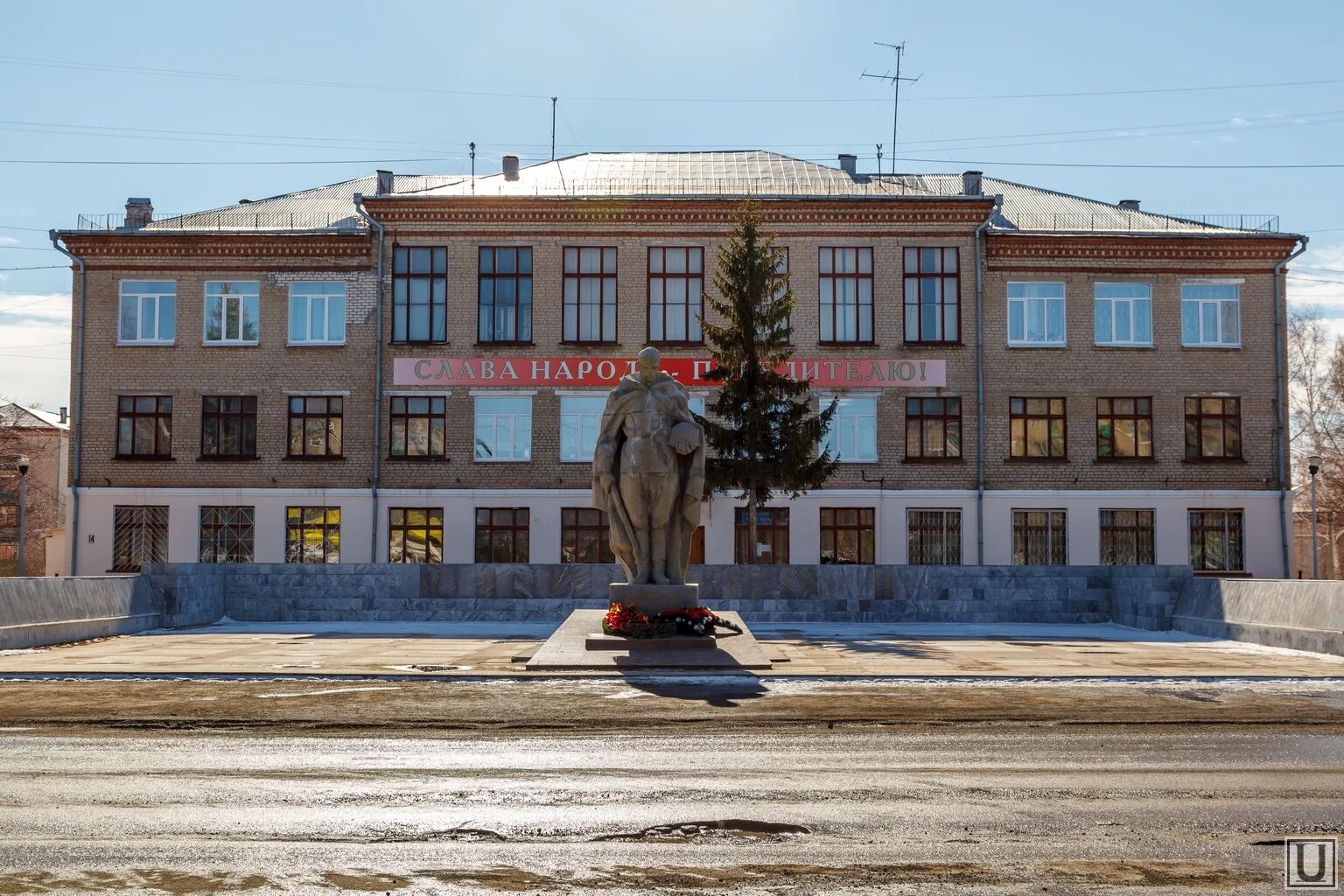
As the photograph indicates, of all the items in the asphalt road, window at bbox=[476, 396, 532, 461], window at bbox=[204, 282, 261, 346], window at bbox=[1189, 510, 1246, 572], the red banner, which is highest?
window at bbox=[204, 282, 261, 346]

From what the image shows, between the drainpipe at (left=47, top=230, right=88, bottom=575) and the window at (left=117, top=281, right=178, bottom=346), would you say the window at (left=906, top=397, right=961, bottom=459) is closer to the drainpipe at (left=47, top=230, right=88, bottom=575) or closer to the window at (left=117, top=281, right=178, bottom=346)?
the window at (left=117, top=281, right=178, bottom=346)

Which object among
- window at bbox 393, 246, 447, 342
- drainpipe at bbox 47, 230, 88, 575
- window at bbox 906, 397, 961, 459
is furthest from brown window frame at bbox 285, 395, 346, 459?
window at bbox 906, 397, 961, 459

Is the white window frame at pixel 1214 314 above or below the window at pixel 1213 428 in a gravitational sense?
above

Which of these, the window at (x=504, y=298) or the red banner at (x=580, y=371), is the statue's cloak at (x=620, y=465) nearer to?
the red banner at (x=580, y=371)

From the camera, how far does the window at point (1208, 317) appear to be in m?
38.8

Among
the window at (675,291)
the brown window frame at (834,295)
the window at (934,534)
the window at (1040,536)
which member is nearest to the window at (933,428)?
the window at (934,534)

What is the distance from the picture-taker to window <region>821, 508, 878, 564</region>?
37.6 m

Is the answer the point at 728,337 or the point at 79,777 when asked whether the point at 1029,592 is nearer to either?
the point at 728,337

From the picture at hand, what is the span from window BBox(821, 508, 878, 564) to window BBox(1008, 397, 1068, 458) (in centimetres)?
530

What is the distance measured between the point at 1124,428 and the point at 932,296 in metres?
7.37

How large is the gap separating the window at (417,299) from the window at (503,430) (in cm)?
293

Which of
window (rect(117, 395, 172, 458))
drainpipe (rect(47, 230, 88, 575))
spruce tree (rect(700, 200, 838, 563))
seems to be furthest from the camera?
window (rect(117, 395, 172, 458))

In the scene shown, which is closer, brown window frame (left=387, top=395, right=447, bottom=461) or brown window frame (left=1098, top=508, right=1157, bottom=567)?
brown window frame (left=1098, top=508, right=1157, bottom=567)

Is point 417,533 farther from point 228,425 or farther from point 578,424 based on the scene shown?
point 228,425
